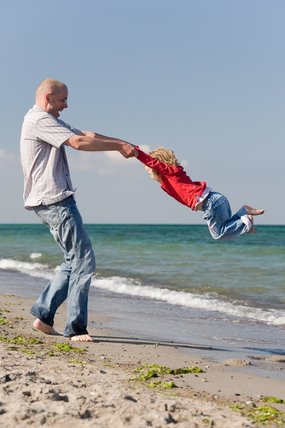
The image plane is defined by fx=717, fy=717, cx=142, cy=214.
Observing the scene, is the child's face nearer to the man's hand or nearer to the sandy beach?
the man's hand

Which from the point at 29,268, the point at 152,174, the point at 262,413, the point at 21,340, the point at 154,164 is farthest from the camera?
the point at 29,268

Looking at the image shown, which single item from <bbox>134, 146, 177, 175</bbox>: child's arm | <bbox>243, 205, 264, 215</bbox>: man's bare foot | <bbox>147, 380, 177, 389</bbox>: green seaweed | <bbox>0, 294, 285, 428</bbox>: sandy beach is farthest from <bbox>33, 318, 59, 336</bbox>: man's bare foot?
<bbox>147, 380, 177, 389</bbox>: green seaweed

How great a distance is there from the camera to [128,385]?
4215 millimetres

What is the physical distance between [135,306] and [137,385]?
5.79m

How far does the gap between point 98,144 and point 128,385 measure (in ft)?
7.62

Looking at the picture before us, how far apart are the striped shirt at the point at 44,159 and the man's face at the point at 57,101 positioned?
9 centimetres

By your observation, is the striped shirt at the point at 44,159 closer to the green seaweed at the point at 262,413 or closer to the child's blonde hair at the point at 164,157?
the child's blonde hair at the point at 164,157

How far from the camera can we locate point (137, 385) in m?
4.27

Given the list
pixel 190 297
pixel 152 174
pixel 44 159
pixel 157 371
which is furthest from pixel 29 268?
pixel 157 371

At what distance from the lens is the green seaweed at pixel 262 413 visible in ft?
11.9

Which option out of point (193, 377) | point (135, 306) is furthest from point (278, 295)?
point (193, 377)

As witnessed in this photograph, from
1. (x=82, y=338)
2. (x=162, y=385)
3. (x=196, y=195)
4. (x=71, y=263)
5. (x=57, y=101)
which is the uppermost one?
(x=57, y=101)

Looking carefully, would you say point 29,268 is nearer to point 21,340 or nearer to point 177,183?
point 21,340

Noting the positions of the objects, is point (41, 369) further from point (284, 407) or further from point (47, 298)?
point (47, 298)
